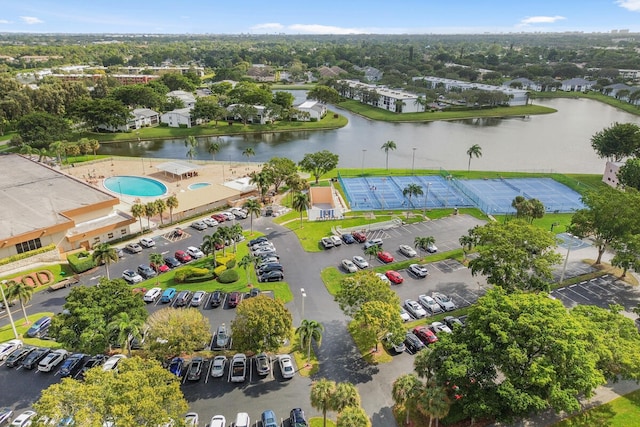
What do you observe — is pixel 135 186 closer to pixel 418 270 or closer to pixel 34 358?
pixel 34 358

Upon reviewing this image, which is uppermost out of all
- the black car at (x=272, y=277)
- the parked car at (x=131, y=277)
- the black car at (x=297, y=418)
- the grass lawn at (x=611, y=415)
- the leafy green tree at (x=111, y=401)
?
the leafy green tree at (x=111, y=401)

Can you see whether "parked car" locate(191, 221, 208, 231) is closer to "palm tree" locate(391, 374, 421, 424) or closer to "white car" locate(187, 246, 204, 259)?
"white car" locate(187, 246, 204, 259)

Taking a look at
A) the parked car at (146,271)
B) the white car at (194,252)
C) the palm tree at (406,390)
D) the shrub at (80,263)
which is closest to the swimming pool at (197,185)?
the white car at (194,252)

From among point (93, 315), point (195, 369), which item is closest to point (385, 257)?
point (195, 369)

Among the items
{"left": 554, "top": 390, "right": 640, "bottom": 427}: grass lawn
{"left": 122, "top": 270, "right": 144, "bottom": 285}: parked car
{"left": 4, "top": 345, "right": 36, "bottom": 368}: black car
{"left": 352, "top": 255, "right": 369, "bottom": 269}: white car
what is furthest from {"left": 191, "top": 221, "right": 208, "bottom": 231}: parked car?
{"left": 554, "top": 390, "right": 640, "bottom": 427}: grass lawn

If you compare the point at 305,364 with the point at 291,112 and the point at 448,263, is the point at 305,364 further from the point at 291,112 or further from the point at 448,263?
the point at 291,112

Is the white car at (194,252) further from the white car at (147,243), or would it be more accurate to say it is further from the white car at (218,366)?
the white car at (218,366)

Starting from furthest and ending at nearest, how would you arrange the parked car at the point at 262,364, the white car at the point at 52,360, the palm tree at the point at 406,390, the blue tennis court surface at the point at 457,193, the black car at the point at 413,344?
the blue tennis court surface at the point at 457,193
the black car at the point at 413,344
the white car at the point at 52,360
the parked car at the point at 262,364
the palm tree at the point at 406,390

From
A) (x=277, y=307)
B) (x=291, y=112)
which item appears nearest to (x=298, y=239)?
(x=277, y=307)
